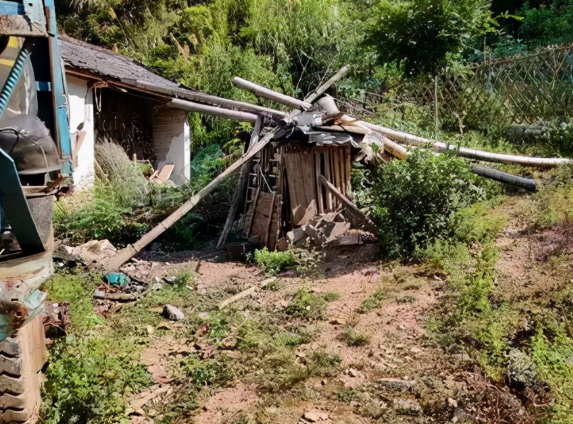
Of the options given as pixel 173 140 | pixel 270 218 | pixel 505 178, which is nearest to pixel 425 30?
pixel 505 178

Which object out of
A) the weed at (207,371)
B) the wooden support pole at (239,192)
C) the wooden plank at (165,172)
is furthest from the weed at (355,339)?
the wooden plank at (165,172)

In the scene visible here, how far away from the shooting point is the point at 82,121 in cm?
1157

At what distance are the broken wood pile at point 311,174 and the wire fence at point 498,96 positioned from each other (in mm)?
2842

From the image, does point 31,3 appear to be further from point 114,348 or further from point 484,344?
point 484,344

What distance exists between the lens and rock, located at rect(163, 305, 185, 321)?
22.4 feet

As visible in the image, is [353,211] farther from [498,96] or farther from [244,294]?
[498,96]

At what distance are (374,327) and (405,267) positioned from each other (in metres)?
1.59

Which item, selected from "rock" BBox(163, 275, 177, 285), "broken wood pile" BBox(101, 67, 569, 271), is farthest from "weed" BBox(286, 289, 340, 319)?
"rock" BBox(163, 275, 177, 285)

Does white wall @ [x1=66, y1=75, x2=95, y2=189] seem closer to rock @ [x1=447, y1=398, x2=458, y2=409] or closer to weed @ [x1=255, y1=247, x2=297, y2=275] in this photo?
weed @ [x1=255, y1=247, x2=297, y2=275]

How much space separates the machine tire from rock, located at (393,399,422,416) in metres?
2.76

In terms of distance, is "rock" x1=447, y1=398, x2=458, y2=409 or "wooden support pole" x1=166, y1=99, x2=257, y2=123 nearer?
"rock" x1=447, y1=398, x2=458, y2=409

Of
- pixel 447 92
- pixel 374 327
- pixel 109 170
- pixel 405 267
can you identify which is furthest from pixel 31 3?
pixel 447 92

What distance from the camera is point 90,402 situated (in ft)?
14.6

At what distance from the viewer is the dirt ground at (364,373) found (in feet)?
14.6
